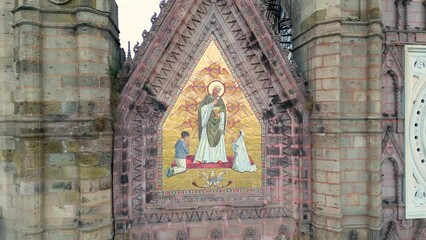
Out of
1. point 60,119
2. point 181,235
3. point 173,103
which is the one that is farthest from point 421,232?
point 60,119

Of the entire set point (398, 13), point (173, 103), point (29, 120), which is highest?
point (398, 13)

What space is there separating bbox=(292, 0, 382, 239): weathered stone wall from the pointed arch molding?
576mm

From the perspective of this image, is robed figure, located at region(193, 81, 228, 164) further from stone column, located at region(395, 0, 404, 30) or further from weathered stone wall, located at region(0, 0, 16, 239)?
stone column, located at region(395, 0, 404, 30)

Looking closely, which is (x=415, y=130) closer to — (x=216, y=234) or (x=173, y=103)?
(x=216, y=234)

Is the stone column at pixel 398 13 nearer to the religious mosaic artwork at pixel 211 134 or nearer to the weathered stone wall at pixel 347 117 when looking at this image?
the weathered stone wall at pixel 347 117

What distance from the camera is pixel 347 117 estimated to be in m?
7.30

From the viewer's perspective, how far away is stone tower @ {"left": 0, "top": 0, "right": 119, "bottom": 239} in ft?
20.5

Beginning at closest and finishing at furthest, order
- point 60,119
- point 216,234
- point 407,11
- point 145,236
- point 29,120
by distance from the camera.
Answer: point 29,120 < point 60,119 < point 145,236 < point 216,234 < point 407,11

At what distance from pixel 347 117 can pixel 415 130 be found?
2.38 meters

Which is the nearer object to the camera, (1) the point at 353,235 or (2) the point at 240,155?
(1) the point at 353,235

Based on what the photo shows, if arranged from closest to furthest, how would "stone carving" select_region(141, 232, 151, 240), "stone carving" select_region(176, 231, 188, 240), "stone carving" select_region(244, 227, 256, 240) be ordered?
"stone carving" select_region(141, 232, 151, 240), "stone carving" select_region(176, 231, 188, 240), "stone carving" select_region(244, 227, 256, 240)

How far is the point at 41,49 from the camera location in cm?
639

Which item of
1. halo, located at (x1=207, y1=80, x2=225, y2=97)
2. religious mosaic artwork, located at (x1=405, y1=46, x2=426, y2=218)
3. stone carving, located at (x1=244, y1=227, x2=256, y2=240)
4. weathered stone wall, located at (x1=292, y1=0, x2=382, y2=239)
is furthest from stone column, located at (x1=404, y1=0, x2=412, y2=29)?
stone carving, located at (x1=244, y1=227, x2=256, y2=240)

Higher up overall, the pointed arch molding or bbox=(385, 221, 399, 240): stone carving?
the pointed arch molding
